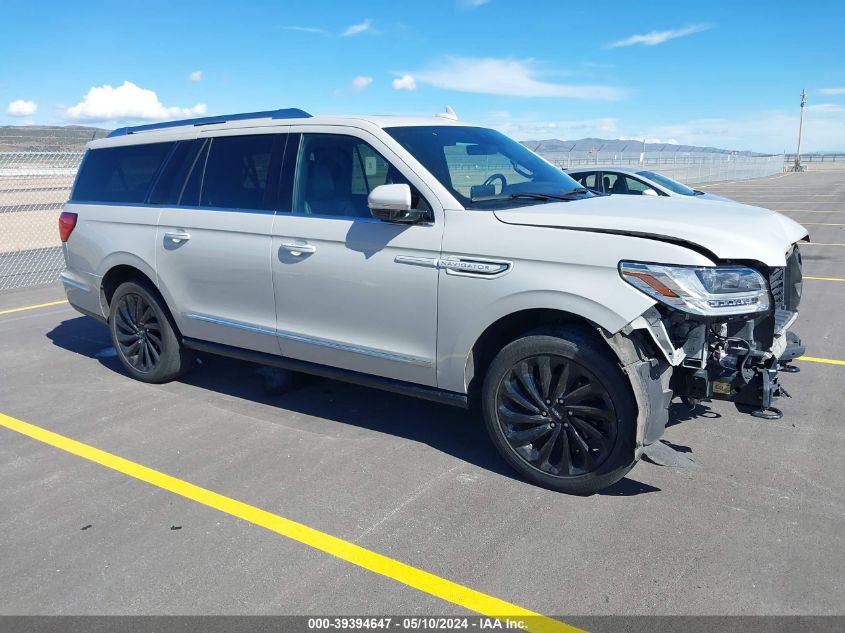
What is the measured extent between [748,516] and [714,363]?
0.78 meters

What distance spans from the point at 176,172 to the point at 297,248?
1528mm

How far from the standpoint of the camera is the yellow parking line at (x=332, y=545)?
9.37 ft

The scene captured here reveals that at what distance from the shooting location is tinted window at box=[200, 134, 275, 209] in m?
4.80

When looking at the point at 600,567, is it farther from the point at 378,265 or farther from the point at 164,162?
the point at 164,162

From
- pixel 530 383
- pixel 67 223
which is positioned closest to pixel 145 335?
pixel 67 223

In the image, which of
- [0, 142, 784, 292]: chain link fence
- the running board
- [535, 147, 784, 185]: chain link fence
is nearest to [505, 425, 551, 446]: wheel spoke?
the running board

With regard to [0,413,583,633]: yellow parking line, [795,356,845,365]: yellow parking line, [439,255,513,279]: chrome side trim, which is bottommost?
[0,413,583,633]: yellow parking line

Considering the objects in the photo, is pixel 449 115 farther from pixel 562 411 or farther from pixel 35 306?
pixel 35 306

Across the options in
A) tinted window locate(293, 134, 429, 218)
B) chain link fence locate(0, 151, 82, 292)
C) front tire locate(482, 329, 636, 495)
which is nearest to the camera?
front tire locate(482, 329, 636, 495)

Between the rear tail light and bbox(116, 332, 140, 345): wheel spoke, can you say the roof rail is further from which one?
bbox(116, 332, 140, 345): wheel spoke

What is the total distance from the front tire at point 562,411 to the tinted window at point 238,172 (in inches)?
82.6

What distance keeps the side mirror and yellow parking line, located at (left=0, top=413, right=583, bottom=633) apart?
172 cm

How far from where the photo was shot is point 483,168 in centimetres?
457

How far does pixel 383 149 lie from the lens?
13.8ft
